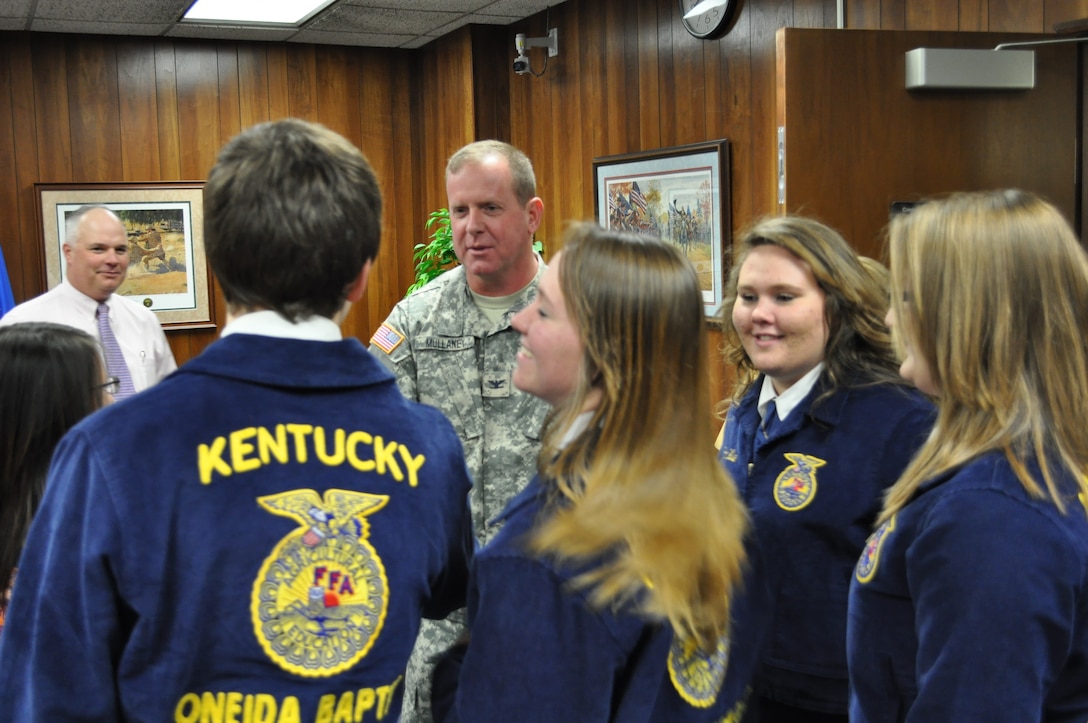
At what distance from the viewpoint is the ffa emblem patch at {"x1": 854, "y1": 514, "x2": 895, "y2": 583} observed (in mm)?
1156

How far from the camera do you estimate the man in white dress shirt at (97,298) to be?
366cm

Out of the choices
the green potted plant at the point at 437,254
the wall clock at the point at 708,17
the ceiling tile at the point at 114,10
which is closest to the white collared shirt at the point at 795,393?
the wall clock at the point at 708,17

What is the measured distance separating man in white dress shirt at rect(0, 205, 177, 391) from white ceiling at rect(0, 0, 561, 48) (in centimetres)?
140

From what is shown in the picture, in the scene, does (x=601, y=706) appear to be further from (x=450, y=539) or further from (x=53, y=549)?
(x=53, y=549)

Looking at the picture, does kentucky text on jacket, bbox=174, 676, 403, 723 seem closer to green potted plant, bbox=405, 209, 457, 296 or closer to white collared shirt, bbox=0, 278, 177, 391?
white collared shirt, bbox=0, 278, 177, 391

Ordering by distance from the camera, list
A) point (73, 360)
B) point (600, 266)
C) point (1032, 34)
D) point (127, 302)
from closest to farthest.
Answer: point (600, 266) < point (73, 360) < point (1032, 34) < point (127, 302)

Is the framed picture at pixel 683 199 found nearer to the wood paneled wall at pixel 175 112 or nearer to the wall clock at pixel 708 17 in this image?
the wall clock at pixel 708 17

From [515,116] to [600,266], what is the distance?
14.5 ft

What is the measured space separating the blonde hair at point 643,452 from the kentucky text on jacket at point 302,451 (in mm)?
154

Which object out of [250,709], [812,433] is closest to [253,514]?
[250,709]

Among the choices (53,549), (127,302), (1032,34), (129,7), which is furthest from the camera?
(129,7)

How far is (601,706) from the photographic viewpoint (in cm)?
99

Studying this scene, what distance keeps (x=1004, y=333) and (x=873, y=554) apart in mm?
289

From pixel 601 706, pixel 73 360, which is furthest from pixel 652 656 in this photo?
pixel 73 360
